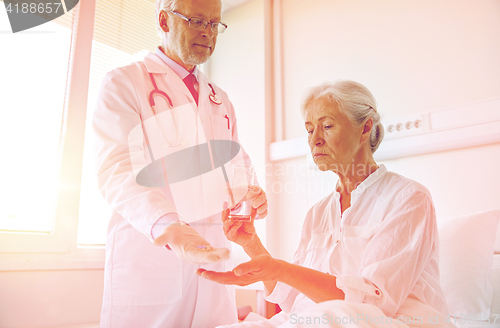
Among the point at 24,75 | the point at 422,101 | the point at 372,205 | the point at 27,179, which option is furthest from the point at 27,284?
the point at 422,101

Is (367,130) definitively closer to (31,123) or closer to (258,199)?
(258,199)

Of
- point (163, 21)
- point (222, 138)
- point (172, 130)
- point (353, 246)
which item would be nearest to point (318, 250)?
point (353, 246)

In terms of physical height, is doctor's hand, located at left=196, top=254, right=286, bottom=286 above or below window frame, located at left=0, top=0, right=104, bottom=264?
below

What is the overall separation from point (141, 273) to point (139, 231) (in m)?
0.13

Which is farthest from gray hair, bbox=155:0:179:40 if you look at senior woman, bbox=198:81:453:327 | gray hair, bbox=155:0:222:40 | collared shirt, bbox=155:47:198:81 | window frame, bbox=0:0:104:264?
window frame, bbox=0:0:104:264

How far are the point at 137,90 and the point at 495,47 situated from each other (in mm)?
1741

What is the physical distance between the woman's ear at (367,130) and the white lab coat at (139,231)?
55 cm

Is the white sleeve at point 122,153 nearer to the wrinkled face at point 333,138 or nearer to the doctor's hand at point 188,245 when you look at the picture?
the doctor's hand at point 188,245

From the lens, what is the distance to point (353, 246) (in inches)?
47.3

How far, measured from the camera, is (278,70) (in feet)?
9.70

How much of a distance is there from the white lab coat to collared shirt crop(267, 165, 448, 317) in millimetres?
251

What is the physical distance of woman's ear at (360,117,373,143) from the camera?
4.66 ft

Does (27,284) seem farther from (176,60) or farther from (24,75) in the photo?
(176,60)

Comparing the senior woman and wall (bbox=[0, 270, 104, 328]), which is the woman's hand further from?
wall (bbox=[0, 270, 104, 328])
